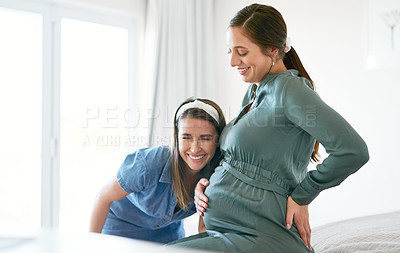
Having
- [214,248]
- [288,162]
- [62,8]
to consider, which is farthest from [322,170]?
[62,8]

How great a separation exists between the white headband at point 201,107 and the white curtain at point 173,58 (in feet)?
5.29

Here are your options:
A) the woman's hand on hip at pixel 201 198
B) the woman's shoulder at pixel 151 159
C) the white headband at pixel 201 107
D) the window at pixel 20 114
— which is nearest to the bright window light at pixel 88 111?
the window at pixel 20 114

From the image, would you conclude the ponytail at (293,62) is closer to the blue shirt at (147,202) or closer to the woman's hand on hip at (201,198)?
the woman's hand on hip at (201,198)

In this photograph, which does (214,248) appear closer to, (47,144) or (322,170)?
(322,170)

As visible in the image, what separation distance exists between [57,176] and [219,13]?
1857 mm

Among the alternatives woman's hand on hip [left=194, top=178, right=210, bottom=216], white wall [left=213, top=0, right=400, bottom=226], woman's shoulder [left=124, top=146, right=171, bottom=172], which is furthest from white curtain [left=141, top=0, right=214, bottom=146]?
woman's hand on hip [left=194, top=178, right=210, bottom=216]

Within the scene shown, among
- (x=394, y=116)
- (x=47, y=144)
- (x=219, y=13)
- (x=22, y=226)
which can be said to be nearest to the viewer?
(x=22, y=226)

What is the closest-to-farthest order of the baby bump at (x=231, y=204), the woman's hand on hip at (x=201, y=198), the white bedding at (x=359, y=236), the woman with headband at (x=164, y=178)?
the baby bump at (x=231, y=204) < the woman's hand on hip at (x=201, y=198) < the white bedding at (x=359, y=236) < the woman with headband at (x=164, y=178)

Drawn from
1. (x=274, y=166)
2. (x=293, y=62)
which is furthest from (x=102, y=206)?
(x=293, y=62)

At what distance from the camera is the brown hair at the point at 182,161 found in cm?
144

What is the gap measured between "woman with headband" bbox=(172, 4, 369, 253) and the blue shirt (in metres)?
0.37

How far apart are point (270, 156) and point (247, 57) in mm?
289

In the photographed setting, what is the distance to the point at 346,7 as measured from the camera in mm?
2613

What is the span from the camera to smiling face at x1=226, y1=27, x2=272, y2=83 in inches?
45.3
